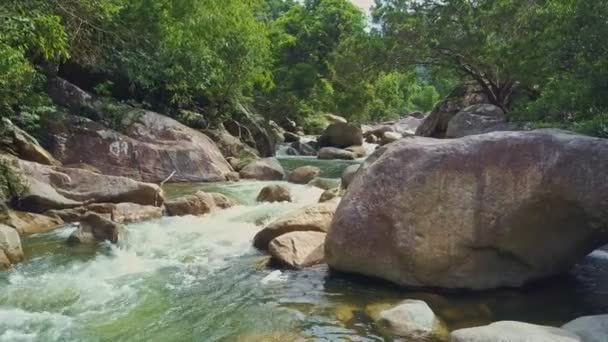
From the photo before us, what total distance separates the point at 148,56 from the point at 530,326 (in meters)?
16.1

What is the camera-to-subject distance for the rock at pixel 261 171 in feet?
55.9

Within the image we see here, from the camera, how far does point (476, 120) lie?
1986cm

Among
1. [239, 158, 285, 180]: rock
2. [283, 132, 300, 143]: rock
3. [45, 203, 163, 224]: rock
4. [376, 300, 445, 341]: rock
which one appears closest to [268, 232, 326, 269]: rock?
[376, 300, 445, 341]: rock

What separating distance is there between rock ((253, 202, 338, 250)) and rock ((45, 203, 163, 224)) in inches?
116

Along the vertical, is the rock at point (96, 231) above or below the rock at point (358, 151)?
below

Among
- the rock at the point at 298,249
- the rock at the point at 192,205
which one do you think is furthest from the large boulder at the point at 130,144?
the rock at the point at 298,249

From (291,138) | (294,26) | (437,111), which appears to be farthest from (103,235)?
(294,26)

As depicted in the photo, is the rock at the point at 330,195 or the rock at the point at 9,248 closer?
the rock at the point at 9,248

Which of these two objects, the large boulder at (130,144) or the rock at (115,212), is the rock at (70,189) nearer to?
the rock at (115,212)

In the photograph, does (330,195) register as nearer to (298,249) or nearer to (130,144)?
(298,249)

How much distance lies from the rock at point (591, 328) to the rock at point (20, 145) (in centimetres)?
1182

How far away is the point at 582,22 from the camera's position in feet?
30.5

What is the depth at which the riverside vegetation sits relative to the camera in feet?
20.5

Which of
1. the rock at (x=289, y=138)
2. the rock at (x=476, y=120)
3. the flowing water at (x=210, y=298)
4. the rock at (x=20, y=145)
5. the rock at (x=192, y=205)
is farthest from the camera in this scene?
the rock at (x=289, y=138)
